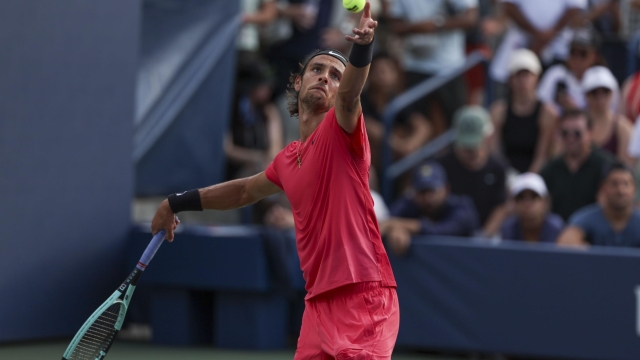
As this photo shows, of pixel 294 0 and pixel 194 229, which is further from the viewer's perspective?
pixel 294 0

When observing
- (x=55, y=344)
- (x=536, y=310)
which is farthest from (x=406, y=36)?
(x=55, y=344)

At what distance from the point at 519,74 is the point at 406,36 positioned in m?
1.56

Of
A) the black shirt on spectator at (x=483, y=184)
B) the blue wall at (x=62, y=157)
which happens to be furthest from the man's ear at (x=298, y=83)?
the black shirt on spectator at (x=483, y=184)

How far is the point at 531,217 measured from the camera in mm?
7438

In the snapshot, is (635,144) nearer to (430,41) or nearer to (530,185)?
(530,185)

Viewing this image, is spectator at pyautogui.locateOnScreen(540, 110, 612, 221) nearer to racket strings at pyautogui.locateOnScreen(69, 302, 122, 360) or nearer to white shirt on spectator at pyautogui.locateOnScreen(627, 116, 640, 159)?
white shirt on spectator at pyautogui.locateOnScreen(627, 116, 640, 159)

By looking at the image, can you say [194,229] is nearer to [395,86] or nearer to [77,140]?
[77,140]

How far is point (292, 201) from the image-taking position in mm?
4344

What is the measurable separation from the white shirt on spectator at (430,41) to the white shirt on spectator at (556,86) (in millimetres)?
958

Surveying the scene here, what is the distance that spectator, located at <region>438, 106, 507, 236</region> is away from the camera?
27.4ft

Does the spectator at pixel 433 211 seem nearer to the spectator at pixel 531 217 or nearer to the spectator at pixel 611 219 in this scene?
the spectator at pixel 531 217

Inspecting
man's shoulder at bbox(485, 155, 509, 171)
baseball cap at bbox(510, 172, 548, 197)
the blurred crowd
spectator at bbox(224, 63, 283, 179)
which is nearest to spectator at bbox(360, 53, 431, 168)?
the blurred crowd

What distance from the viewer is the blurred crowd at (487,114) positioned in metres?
7.58

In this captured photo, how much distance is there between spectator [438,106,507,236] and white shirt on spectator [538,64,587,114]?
0.93 metres
